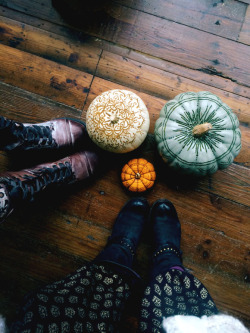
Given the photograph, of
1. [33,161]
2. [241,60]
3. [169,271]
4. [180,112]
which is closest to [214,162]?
[180,112]

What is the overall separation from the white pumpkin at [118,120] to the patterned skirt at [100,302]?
25.3 inches

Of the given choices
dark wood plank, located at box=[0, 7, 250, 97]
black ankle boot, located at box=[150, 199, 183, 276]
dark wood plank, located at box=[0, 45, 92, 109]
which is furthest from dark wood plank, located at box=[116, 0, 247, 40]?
black ankle boot, located at box=[150, 199, 183, 276]

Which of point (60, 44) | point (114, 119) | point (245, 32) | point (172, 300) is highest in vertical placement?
point (245, 32)

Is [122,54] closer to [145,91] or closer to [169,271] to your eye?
[145,91]

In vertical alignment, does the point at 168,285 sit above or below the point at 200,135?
below

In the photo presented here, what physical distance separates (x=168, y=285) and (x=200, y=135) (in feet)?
2.40

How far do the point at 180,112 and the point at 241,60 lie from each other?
70 centimetres

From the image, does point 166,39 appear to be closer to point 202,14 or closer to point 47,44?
point 202,14

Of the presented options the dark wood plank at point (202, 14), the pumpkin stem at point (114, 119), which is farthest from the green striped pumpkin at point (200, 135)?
the dark wood plank at point (202, 14)

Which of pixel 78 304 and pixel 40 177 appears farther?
pixel 40 177

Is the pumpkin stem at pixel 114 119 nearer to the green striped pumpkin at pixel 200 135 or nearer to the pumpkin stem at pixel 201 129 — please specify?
the green striped pumpkin at pixel 200 135

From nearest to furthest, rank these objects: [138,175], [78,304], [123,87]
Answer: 1. [78,304]
2. [138,175]
3. [123,87]

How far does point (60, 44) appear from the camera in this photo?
139cm

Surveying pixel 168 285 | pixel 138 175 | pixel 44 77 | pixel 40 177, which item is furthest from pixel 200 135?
pixel 44 77
